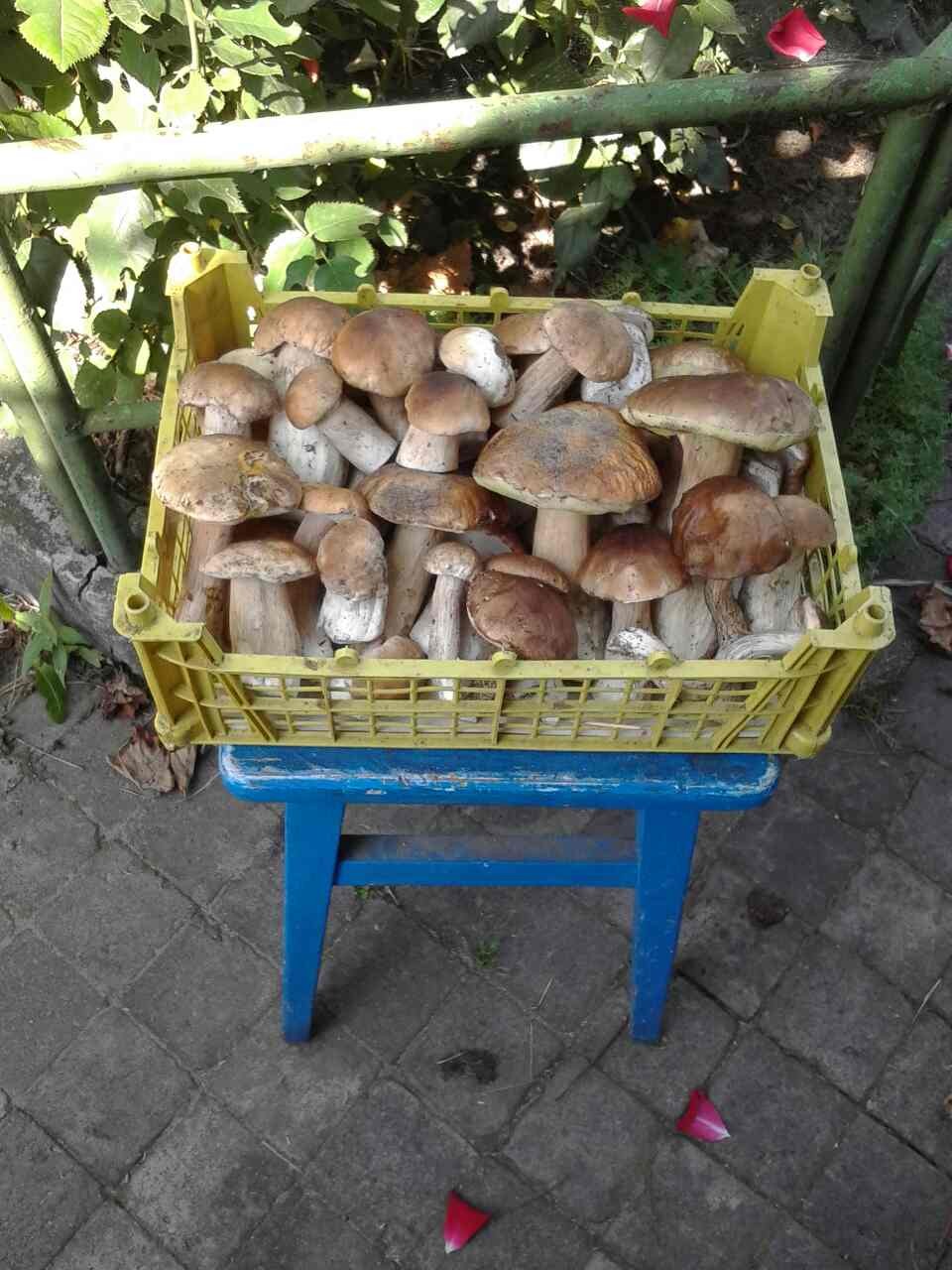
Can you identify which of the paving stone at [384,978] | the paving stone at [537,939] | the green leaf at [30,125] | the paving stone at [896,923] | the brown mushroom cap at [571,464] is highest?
the green leaf at [30,125]

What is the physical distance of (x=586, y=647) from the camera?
176 cm

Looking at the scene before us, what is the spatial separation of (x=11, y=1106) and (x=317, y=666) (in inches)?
60.7

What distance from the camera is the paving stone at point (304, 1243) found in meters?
2.14

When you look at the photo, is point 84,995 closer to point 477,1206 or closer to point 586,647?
point 477,1206

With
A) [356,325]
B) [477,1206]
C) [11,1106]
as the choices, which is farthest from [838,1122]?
[356,325]

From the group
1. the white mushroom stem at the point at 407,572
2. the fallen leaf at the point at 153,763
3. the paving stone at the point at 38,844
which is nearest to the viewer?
the white mushroom stem at the point at 407,572

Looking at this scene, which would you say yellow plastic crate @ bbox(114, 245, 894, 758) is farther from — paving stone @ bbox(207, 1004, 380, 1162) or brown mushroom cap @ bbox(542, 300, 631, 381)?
paving stone @ bbox(207, 1004, 380, 1162)

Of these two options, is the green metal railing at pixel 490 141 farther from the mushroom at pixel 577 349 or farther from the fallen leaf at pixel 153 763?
the fallen leaf at pixel 153 763

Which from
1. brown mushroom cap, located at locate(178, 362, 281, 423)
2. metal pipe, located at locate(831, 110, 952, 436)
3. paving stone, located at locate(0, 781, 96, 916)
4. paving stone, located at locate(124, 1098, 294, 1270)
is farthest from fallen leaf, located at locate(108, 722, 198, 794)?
metal pipe, located at locate(831, 110, 952, 436)

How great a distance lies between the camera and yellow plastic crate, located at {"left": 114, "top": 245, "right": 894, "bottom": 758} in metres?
1.43

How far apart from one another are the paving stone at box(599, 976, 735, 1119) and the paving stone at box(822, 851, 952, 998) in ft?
1.24

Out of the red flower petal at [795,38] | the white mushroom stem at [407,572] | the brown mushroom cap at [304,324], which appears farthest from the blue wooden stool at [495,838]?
the red flower petal at [795,38]

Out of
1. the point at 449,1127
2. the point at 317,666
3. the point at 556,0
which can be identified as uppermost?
the point at 556,0

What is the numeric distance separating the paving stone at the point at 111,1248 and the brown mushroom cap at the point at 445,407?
1.73 meters
